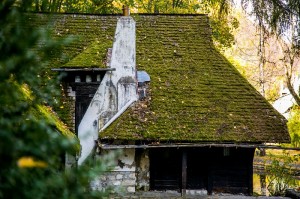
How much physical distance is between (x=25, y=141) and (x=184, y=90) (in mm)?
11553

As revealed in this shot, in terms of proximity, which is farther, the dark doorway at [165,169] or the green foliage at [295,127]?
the green foliage at [295,127]

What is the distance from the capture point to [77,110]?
12.4 metres

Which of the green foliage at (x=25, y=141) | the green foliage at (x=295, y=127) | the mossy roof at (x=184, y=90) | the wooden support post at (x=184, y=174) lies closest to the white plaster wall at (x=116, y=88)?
the mossy roof at (x=184, y=90)

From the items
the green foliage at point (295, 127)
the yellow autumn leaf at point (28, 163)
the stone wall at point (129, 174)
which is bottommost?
the stone wall at point (129, 174)

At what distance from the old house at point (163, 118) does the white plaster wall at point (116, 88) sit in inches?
1.0

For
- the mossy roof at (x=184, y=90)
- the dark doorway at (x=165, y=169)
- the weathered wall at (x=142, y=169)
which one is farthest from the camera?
the dark doorway at (x=165, y=169)

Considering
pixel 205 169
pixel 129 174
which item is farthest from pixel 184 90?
pixel 129 174

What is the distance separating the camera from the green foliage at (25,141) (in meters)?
2.01

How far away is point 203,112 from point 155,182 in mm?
2315

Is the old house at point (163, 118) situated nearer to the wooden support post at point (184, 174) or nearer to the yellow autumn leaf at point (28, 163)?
the wooden support post at point (184, 174)

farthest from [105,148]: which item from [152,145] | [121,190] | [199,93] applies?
[121,190]

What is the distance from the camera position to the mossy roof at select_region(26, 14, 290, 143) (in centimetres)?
1217

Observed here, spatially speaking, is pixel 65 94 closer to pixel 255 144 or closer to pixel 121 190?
pixel 255 144

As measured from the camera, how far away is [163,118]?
41.0 ft
